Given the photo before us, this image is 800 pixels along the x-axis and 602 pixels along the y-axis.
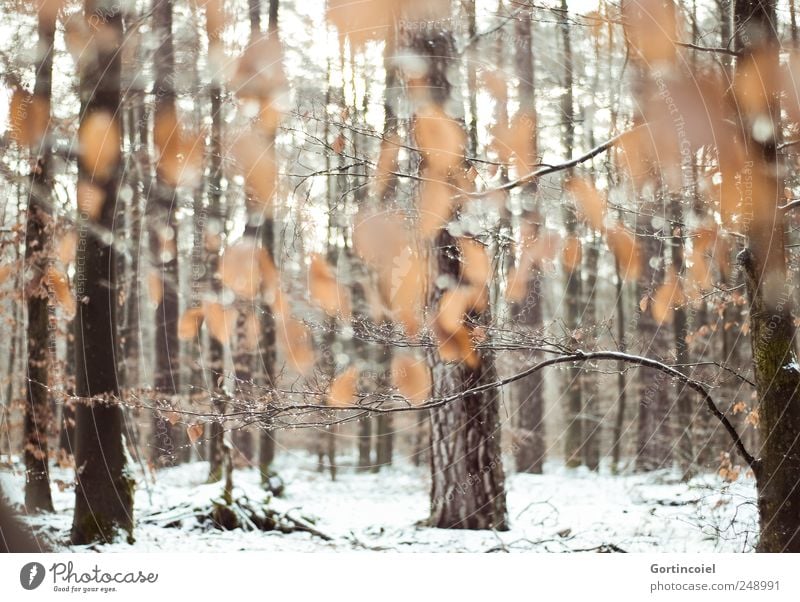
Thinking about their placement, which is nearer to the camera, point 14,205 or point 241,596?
point 241,596

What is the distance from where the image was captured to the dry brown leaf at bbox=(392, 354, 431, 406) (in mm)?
3531

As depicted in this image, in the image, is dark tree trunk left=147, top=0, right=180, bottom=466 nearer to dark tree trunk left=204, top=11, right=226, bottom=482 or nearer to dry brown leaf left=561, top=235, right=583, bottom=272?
dark tree trunk left=204, top=11, right=226, bottom=482

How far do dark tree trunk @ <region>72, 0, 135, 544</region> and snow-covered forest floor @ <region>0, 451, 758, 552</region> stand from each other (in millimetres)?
137

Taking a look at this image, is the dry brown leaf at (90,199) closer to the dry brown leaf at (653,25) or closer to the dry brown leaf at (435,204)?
the dry brown leaf at (435,204)

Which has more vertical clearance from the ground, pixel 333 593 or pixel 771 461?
pixel 771 461

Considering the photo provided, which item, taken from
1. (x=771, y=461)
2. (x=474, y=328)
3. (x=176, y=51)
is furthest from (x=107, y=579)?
(x=771, y=461)

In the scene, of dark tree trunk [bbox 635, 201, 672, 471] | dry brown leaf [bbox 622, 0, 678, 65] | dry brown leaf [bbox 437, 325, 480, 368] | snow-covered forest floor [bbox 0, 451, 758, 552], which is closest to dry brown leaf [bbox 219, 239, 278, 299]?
dry brown leaf [bbox 437, 325, 480, 368]

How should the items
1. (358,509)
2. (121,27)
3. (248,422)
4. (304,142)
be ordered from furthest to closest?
(358,509) < (121,27) < (304,142) < (248,422)

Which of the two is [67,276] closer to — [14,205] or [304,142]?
[14,205]

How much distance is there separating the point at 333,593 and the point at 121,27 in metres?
3.77

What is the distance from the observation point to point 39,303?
14.3ft

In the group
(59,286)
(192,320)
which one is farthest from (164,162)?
(59,286)

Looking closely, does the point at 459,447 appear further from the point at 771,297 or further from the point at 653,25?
the point at 653,25

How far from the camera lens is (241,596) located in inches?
132
